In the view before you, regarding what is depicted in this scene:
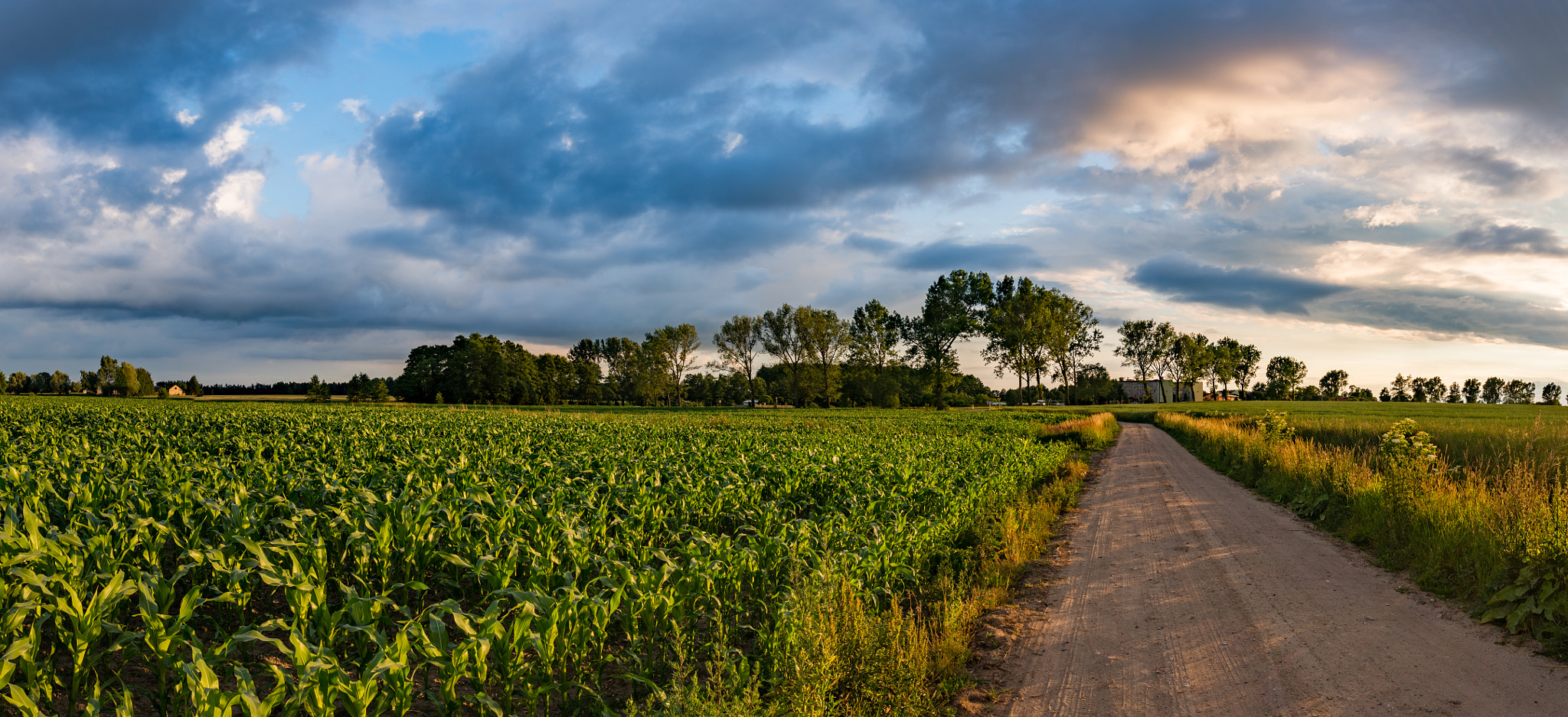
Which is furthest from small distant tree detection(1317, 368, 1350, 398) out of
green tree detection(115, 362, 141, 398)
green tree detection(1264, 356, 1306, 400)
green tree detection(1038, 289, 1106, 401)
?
green tree detection(115, 362, 141, 398)

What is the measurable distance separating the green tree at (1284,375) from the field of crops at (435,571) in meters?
173

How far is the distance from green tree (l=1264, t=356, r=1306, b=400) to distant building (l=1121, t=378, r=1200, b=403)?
24582 millimetres

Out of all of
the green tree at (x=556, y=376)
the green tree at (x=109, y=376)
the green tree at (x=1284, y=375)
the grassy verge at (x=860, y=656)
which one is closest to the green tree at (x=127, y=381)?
the green tree at (x=109, y=376)

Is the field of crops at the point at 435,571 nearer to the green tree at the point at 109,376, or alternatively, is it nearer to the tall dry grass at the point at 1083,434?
the tall dry grass at the point at 1083,434

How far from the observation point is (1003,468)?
1592 centimetres

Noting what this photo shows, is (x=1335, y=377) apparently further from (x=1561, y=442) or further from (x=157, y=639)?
(x=157, y=639)

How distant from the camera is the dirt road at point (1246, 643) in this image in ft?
18.6

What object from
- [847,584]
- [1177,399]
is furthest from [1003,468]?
[1177,399]

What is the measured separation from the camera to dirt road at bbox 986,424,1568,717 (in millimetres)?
5680

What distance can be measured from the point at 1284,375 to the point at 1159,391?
1914 inches

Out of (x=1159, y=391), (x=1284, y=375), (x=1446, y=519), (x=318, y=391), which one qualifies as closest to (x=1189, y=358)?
(x=1159, y=391)

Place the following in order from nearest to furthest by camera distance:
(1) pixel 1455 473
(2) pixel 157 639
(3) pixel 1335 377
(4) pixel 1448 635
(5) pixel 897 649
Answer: (2) pixel 157 639 < (5) pixel 897 649 < (4) pixel 1448 635 < (1) pixel 1455 473 < (3) pixel 1335 377

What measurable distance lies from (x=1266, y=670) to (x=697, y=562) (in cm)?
573

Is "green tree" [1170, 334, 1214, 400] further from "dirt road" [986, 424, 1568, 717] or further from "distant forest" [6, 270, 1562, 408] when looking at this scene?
"dirt road" [986, 424, 1568, 717]
